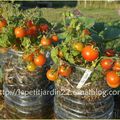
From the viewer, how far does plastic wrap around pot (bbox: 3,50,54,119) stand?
2.83 m

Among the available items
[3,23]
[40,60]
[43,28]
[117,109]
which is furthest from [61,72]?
[117,109]

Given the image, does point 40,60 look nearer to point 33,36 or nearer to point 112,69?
point 33,36

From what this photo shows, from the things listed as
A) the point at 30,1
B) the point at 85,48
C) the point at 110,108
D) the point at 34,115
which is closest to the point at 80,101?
the point at 110,108

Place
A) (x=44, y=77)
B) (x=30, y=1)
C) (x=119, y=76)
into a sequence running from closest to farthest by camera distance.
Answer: (x=119, y=76) → (x=44, y=77) → (x=30, y=1)

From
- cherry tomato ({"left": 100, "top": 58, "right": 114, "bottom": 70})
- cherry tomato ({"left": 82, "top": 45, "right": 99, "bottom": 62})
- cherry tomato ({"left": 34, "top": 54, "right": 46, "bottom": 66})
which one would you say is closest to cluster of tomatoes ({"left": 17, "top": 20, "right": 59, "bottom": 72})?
cherry tomato ({"left": 34, "top": 54, "right": 46, "bottom": 66})

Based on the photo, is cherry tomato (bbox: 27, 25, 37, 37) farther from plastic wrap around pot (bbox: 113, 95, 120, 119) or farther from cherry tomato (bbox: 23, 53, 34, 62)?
plastic wrap around pot (bbox: 113, 95, 120, 119)

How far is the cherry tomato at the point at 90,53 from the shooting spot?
2156mm

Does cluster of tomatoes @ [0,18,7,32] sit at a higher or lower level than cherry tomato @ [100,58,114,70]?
higher

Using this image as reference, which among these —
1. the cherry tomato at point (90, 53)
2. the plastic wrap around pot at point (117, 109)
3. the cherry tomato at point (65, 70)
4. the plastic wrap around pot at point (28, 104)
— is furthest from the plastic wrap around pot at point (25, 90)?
the plastic wrap around pot at point (117, 109)

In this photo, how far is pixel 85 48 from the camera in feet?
7.20

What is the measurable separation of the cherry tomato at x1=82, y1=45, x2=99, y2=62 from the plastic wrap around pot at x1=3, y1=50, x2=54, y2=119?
597 millimetres

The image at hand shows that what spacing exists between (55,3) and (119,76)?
1094cm

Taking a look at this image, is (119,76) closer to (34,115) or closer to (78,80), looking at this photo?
(78,80)

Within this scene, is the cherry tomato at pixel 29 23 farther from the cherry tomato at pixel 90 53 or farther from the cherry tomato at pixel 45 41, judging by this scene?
the cherry tomato at pixel 90 53
